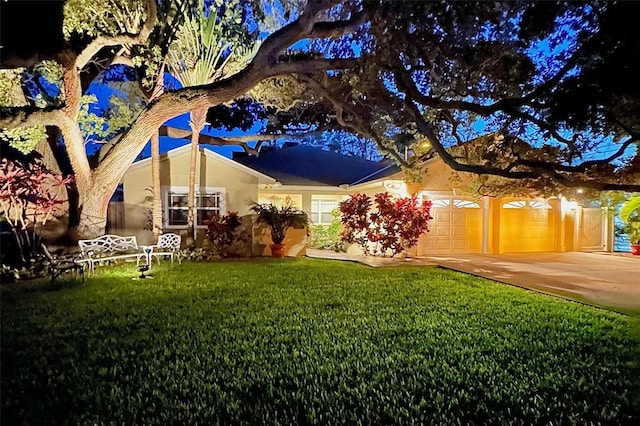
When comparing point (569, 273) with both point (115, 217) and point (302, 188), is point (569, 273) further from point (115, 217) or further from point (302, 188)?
point (115, 217)

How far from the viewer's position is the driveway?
769cm

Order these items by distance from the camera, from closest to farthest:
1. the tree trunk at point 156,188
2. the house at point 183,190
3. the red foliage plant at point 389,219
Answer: the tree trunk at point 156,188, the red foliage plant at point 389,219, the house at point 183,190

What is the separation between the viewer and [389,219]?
12.9m

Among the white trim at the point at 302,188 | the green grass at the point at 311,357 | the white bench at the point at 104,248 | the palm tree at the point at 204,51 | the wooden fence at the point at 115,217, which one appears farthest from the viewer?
the white trim at the point at 302,188

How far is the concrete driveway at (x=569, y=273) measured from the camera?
762cm

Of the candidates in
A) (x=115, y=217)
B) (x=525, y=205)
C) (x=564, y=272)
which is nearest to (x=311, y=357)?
(x=564, y=272)

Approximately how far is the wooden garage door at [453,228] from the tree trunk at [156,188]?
9433 mm

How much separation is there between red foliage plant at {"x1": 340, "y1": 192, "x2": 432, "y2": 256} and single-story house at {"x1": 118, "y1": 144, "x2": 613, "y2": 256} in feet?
3.93

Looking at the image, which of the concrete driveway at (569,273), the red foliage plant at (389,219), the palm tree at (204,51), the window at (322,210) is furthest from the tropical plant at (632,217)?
the palm tree at (204,51)

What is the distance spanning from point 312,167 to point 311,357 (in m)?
15.6

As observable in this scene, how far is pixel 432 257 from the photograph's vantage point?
45.6 ft

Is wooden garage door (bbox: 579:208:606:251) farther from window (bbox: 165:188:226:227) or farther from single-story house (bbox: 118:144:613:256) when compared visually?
window (bbox: 165:188:226:227)

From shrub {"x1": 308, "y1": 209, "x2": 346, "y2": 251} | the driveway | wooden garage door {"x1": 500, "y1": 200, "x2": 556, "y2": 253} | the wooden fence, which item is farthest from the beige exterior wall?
wooden garage door {"x1": 500, "y1": 200, "x2": 556, "y2": 253}

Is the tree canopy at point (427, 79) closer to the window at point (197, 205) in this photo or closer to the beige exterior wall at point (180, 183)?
the beige exterior wall at point (180, 183)
